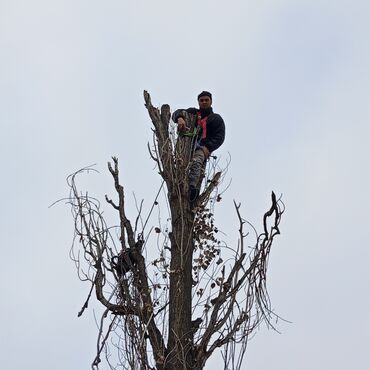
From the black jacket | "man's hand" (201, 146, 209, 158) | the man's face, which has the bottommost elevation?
"man's hand" (201, 146, 209, 158)

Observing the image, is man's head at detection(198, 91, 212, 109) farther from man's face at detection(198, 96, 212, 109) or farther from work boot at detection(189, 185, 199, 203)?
work boot at detection(189, 185, 199, 203)

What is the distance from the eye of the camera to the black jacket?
677cm

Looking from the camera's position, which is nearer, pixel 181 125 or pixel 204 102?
pixel 181 125

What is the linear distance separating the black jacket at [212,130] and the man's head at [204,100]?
120 millimetres

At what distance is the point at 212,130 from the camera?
22.9 ft

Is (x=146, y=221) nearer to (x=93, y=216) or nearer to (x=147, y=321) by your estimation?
(x=93, y=216)

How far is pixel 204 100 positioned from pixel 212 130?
1.48 feet

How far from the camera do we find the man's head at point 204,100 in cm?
726

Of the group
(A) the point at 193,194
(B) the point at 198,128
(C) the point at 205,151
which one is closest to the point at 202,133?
(B) the point at 198,128

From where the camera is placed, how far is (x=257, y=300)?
220 inches

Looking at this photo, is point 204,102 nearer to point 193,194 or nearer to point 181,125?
point 181,125

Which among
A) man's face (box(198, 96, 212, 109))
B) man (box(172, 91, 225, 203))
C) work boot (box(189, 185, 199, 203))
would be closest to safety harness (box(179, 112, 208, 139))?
man (box(172, 91, 225, 203))

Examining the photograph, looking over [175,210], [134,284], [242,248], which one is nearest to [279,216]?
[242,248]

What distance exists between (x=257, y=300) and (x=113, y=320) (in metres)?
1.15
